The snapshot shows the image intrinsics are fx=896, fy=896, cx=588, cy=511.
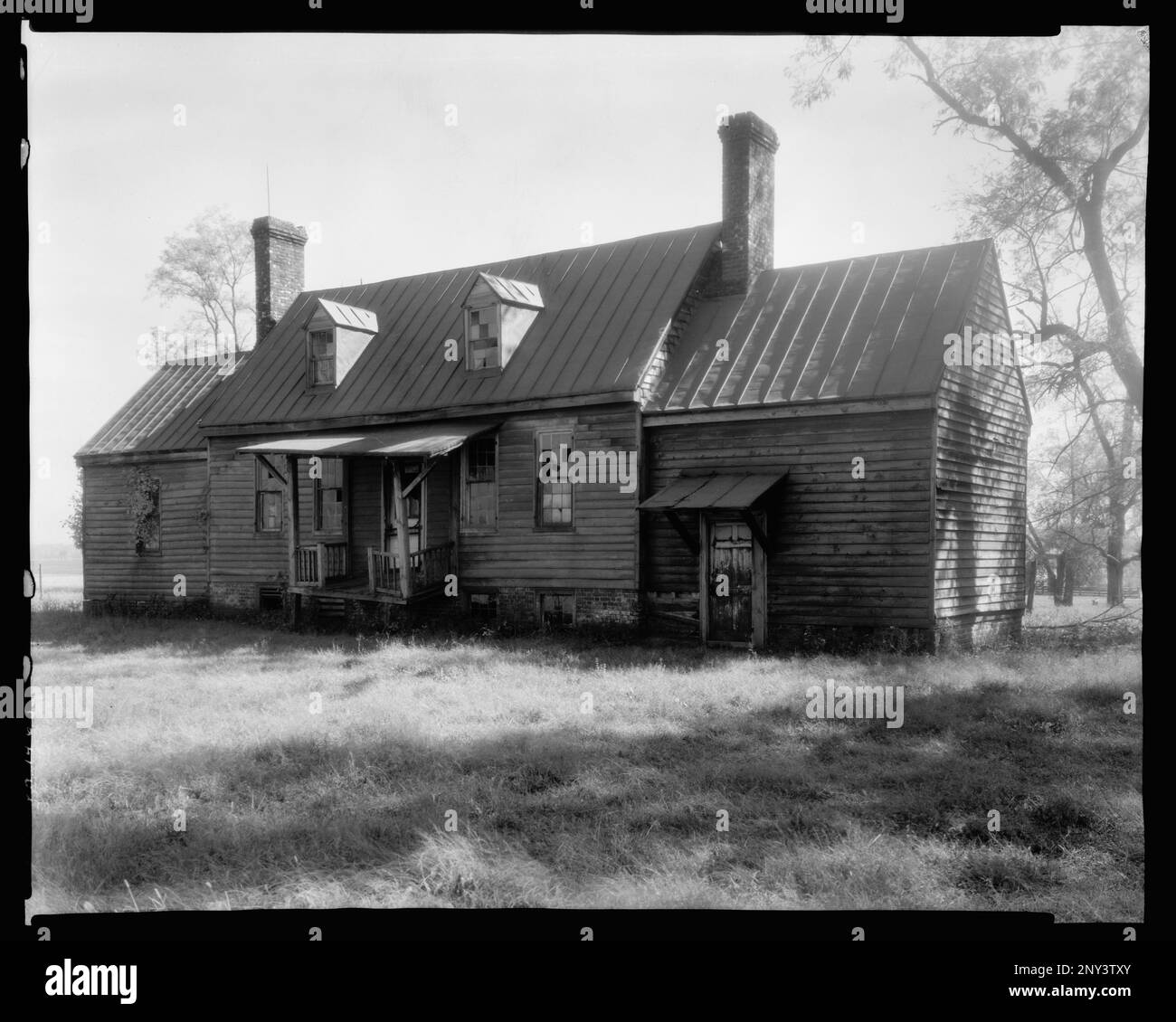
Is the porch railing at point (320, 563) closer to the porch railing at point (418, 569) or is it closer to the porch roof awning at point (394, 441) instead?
the porch railing at point (418, 569)

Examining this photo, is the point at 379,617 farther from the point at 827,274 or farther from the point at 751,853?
the point at 751,853

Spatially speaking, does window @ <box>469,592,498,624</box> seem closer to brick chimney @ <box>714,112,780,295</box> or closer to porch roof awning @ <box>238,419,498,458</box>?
porch roof awning @ <box>238,419,498,458</box>

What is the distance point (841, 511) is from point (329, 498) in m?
11.4

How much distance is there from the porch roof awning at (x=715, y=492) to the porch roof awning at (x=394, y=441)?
385 centimetres

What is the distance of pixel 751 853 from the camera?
230 inches

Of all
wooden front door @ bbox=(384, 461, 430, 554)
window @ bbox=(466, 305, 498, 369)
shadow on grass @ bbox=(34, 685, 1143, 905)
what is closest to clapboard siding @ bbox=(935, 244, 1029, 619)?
shadow on grass @ bbox=(34, 685, 1143, 905)

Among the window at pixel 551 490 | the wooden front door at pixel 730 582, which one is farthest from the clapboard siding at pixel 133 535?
the wooden front door at pixel 730 582

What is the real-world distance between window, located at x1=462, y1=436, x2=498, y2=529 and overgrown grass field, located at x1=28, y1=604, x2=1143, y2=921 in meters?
5.66

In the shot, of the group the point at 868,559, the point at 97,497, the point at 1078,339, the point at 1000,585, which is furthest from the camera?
the point at 97,497

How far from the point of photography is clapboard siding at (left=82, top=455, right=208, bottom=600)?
2233cm

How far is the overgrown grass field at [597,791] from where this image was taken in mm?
5406

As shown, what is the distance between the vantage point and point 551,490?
16797 millimetres
